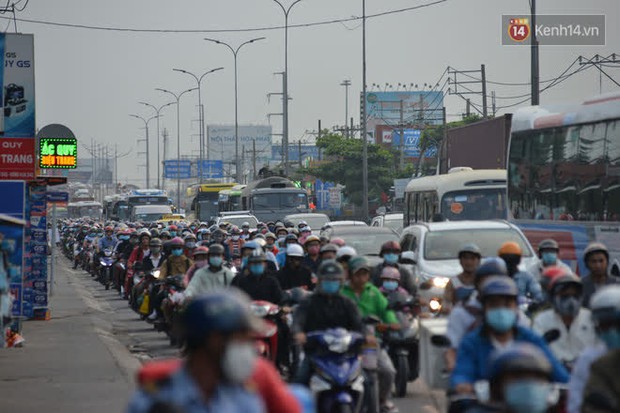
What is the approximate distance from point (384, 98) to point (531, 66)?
443ft

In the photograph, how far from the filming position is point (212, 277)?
1691cm

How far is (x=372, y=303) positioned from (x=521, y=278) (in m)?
1.40

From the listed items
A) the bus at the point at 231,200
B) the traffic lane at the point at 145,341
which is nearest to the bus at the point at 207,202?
the bus at the point at 231,200

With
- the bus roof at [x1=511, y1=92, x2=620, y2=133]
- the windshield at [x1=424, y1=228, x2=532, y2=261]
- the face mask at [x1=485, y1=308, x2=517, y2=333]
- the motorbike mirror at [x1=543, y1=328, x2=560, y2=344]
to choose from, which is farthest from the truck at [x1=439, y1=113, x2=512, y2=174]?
the face mask at [x1=485, y1=308, x2=517, y2=333]

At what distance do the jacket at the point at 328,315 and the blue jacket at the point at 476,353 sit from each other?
115 inches

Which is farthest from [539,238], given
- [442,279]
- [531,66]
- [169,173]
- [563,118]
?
[169,173]

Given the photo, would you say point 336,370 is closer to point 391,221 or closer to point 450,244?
point 450,244

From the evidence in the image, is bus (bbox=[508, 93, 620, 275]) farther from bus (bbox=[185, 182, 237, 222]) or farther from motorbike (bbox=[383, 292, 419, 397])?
bus (bbox=[185, 182, 237, 222])

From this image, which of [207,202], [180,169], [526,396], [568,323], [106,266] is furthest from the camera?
[180,169]

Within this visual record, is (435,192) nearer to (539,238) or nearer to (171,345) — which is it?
(539,238)

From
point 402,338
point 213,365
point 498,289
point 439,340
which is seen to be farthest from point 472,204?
point 213,365

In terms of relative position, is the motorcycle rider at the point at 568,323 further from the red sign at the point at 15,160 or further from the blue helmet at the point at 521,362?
the red sign at the point at 15,160

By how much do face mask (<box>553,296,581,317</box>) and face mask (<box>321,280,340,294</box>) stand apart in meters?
2.17

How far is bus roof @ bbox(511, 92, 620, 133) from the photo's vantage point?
2135 cm
